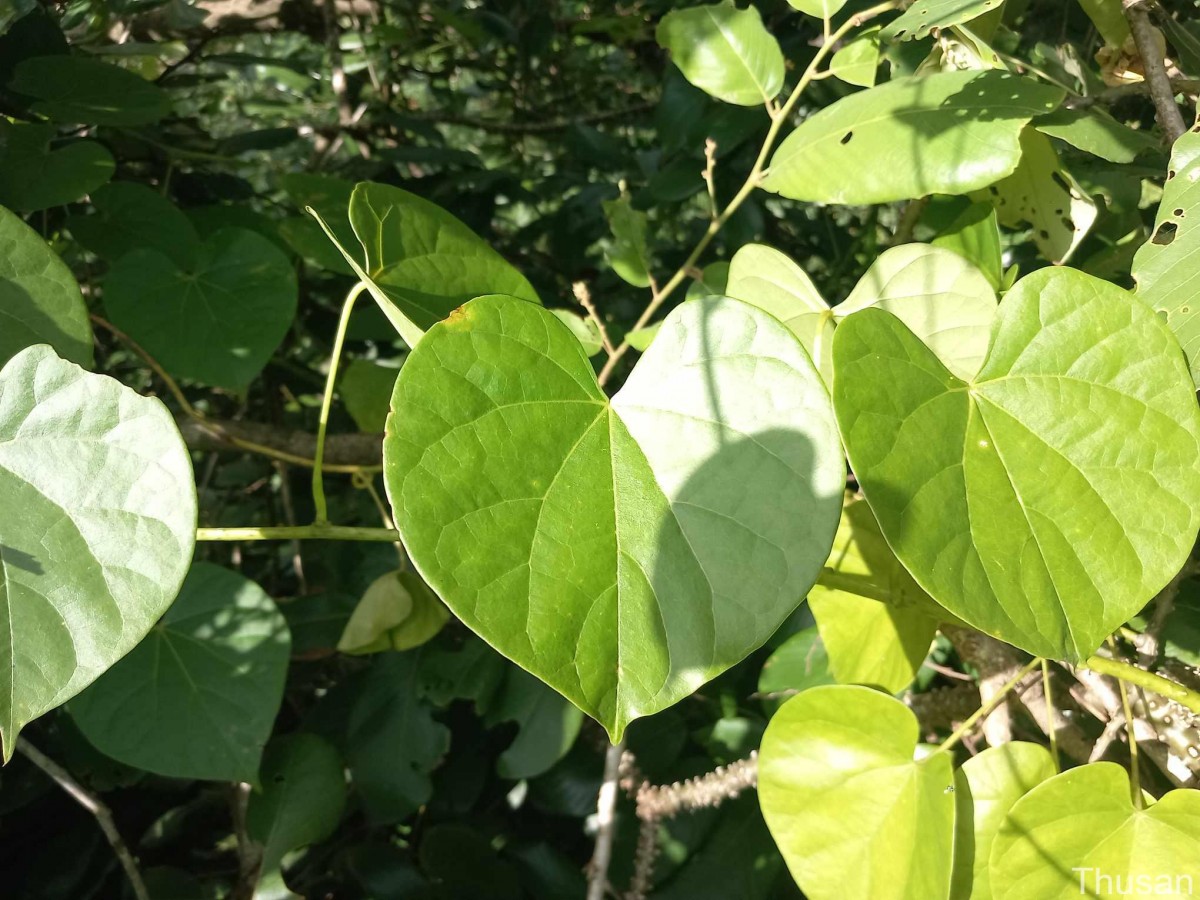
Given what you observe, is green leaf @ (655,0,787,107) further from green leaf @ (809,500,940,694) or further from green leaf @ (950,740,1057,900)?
green leaf @ (950,740,1057,900)

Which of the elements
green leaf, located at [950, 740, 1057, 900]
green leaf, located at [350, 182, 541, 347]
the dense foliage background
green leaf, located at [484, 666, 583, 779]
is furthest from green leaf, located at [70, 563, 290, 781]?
green leaf, located at [950, 740, 1057, 900]

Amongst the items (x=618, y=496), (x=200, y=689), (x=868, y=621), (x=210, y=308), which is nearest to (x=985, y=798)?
(x=868, y=621)

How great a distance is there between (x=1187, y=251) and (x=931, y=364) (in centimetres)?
22

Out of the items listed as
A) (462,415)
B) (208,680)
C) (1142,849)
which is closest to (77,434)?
(462,415)

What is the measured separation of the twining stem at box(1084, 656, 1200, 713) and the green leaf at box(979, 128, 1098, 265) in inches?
13.9

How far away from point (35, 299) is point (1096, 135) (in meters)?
0.81

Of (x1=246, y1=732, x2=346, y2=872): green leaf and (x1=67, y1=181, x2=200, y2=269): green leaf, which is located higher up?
(x1=67, y1=181, x2=200, y2=269): green leaf

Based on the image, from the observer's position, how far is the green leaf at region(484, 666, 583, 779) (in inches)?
36.9

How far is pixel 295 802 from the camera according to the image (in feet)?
3.04

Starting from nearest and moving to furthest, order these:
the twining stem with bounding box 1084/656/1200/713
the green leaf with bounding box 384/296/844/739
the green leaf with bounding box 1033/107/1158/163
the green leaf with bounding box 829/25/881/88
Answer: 1. the green leaf with bounding box 384/296/844/739
2. the twining stem with bounding box 1084/656/1200/713
3. the green leaf with bounding box 1033/107/1158/163
4. the green leaf with bounding box 829/25/881/88

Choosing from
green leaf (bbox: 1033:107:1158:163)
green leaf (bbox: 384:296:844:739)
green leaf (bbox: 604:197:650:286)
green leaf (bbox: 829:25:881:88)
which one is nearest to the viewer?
green leaf (bbox: 384:296:844:739)

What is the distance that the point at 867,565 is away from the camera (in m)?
0.70

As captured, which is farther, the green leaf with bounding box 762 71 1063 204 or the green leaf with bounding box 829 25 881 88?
the green leaf with bounding box 829 25 881 88

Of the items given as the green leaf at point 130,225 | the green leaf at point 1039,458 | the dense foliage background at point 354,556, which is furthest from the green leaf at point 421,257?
the green leaf at point 130,225
